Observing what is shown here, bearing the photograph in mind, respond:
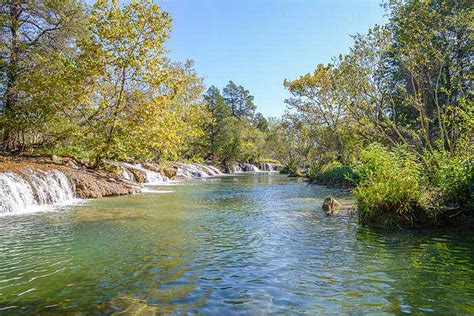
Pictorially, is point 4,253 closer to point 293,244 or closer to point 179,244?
point 179,244

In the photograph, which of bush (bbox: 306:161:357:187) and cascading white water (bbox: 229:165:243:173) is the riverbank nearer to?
bush (bbox: 306:161:357:187)

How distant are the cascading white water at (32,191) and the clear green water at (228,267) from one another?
8.52 ft

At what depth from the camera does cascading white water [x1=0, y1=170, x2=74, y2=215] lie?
43.7ft

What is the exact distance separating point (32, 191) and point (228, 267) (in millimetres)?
11318

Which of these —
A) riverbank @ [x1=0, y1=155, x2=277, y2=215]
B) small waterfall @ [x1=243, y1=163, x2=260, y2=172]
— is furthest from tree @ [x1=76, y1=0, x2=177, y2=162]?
small waterfall @ [x1=243, y1=163, x2=260, y2=172]

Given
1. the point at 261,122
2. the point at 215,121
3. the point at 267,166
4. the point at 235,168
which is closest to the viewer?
the point at 215,121

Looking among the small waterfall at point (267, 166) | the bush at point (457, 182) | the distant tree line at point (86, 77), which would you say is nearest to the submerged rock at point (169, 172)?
the distant tree line at point (86, 77)

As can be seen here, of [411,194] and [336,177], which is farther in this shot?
[336,177]

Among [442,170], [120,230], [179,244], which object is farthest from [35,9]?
[442,170]

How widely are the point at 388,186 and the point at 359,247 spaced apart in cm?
249

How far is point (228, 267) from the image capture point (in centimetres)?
676

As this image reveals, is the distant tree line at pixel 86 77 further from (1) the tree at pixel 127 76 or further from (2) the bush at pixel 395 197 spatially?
(2) the bush at pixel 395 197

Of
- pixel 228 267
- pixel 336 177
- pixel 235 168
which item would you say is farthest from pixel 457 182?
pixel 235 168

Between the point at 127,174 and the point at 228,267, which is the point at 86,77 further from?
the point at 228,267
